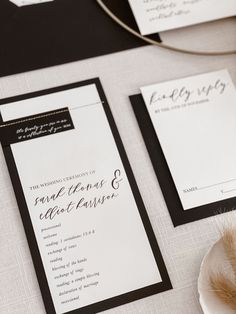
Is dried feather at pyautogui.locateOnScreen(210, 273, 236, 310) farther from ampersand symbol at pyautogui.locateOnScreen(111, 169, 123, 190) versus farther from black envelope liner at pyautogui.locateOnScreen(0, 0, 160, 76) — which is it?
black envelope liner at pyautogui.locateOnScreen(0, 0, 160, 76)

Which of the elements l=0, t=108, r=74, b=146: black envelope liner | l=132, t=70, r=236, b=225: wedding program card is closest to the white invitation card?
l=132, t=70, r=236, b=225: wedding program card

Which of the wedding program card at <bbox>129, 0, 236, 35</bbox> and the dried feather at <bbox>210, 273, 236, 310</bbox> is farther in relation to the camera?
the wedding program card at <bbox>129, 0, 236, 35</bbox>

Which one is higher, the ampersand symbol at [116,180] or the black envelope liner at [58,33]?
the black envelope liner at [58,33]

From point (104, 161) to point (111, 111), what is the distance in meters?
0.07

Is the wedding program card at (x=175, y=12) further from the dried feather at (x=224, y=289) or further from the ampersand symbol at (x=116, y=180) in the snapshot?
the dried feather at (x=224, y=289)

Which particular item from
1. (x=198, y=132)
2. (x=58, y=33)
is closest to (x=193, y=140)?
(x=198, y=132)

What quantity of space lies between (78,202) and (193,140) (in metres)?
0.17

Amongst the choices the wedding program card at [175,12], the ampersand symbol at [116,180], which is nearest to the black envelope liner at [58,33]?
the wedding program card at [175,12]

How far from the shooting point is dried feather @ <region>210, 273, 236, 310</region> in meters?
0.49

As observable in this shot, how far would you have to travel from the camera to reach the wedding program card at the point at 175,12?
654 millimetres

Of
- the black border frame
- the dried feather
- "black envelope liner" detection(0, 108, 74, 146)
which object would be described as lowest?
the dried feather

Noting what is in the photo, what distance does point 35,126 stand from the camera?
583 millimetres

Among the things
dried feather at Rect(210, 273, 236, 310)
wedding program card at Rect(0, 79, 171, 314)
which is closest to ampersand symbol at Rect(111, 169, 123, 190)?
wedding program card at Rect(0, 79, 171, 314)

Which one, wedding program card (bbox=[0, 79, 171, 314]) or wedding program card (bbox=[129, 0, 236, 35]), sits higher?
wedding program card (bbox=[129, 0, 236, 35])
